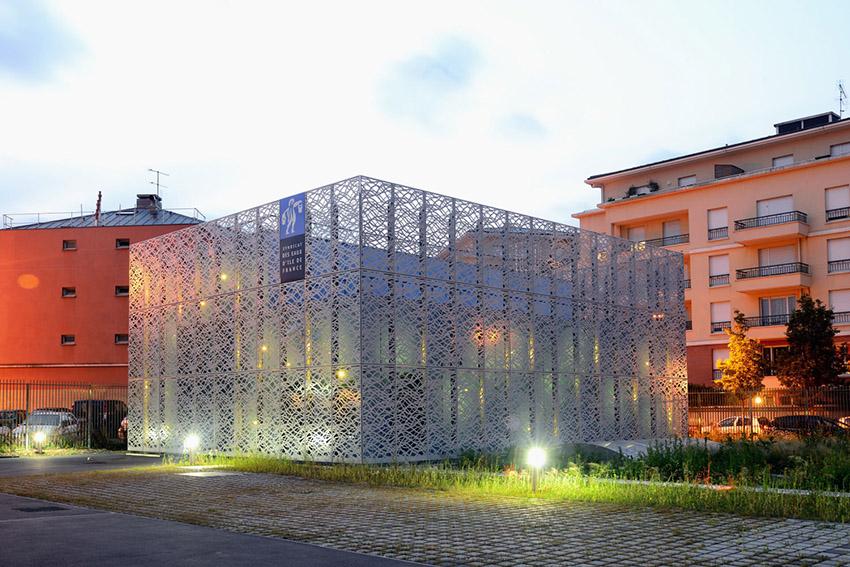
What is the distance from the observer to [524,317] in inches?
1026

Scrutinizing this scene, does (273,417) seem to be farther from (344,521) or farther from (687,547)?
(687,547)

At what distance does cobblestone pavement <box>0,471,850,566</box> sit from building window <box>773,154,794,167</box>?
40213 millimetres

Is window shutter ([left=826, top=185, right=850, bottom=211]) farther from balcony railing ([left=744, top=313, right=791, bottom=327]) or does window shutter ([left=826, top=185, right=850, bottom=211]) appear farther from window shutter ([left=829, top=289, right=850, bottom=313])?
balcony railing ([left=744, top=313, right=791, bottom=327])

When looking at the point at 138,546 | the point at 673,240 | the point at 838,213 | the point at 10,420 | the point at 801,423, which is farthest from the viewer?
the point at 673,240

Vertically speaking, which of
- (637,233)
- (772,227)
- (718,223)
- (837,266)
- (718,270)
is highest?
(637,233)

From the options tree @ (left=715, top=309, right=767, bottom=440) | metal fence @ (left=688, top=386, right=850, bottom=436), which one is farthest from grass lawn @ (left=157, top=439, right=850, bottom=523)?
tree @ (left=715, top=309, right=767, bottom=440)

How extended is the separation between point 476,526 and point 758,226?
40698 mm

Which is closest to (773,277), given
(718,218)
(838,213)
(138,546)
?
(838,213)

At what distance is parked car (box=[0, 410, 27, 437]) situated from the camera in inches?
1170

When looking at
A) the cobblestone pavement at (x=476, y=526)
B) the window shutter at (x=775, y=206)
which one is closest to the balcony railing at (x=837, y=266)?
the window shutter at (x=775, y=206)

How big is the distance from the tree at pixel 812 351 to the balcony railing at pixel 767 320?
19.7 ft

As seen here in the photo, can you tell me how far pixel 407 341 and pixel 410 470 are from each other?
17.5ft

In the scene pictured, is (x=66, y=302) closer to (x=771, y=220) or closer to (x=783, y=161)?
(x=771, y=220)

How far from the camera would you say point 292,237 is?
76.2ft
